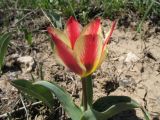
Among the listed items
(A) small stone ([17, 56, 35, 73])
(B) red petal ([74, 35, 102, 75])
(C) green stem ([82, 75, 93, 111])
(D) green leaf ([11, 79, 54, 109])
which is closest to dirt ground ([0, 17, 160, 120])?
(A) small stone ([17, 56, 35, 73])

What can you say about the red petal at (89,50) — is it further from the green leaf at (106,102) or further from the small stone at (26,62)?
the small stone at (26,62)

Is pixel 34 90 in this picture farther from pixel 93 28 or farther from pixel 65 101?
pixel 93 28

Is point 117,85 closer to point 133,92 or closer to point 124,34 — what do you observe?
point 133,92

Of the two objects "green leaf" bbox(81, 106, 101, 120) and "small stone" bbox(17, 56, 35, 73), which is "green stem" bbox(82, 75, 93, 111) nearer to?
"green leaf" bbox(81, 106, 101, 120)

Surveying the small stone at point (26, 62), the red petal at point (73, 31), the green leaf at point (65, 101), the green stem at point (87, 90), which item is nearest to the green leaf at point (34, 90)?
the green leaf at point (65, 101)

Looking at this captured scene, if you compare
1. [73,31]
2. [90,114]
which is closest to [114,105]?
[90,114]

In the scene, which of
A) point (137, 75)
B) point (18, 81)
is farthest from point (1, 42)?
point (137, 75)
